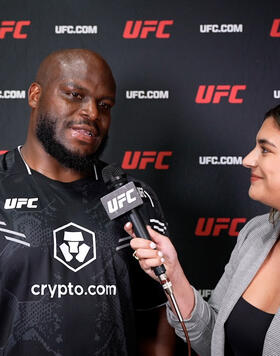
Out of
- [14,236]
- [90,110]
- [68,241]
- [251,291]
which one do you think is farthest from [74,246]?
[251,291]

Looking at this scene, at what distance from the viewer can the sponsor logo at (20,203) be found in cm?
127

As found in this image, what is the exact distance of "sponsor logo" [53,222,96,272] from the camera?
4.08 ft

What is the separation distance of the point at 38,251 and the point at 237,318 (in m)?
0.55

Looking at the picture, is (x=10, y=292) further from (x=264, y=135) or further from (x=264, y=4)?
(x=264, y=4)

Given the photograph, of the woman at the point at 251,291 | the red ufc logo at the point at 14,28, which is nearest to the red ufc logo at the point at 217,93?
the woman at the point at 251,291

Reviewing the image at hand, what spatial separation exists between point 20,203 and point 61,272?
224 millimetres

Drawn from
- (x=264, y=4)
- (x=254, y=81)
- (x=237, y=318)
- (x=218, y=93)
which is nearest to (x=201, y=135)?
(x=218, y=93)

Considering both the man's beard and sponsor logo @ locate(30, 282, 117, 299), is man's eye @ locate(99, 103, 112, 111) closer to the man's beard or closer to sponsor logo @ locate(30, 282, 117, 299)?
the man's beard

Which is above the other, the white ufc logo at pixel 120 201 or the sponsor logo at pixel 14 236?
the white ufc logo at pixel 120 201

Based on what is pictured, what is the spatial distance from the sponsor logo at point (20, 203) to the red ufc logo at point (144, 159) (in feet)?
2.01

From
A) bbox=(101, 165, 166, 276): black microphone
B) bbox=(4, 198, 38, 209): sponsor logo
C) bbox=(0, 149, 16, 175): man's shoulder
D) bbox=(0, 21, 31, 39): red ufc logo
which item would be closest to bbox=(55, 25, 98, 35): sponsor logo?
bbox=(0, 21, 31, 39): red ufc logo

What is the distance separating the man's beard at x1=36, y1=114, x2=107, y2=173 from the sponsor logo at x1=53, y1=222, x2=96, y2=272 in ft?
0.58

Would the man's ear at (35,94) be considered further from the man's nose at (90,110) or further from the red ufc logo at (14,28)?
the red ufc logo at (14,28)

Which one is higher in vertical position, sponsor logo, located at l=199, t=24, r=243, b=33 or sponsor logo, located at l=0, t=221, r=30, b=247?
sponsor logo, located at l=199, t=24, r=243, b=33
